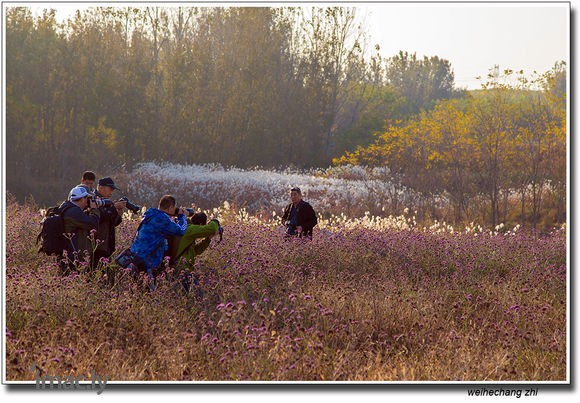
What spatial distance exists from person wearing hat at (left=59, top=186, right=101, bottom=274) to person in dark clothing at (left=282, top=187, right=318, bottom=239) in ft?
11.8

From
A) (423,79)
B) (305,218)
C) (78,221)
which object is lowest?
(305,218)

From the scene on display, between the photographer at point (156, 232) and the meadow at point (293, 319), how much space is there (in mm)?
246

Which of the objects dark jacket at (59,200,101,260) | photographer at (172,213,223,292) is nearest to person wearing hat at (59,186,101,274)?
dark jacket at (59,200,101,260)

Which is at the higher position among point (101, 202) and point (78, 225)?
point (101, 202)

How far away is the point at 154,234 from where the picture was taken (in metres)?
7.43

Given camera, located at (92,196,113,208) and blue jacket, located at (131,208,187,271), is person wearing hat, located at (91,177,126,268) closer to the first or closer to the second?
camera, located at (92,196,113,208)

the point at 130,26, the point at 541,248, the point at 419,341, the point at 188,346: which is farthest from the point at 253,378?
the point at 130,26

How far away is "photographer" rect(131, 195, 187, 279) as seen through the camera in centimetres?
735

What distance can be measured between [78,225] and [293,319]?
8.36 feet

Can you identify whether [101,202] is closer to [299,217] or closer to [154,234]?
[154,234]

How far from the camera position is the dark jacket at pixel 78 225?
24.7ft

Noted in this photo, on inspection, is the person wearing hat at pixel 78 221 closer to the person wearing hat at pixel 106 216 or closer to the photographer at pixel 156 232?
the person wearing hat at pixel 106 216

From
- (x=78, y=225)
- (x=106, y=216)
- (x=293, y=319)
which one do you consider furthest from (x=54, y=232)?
(x=293, y=319)

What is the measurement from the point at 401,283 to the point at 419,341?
219 centimetres
